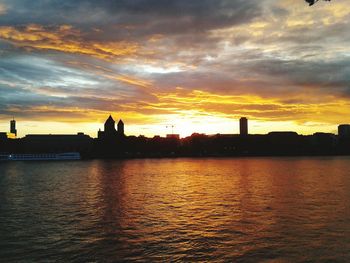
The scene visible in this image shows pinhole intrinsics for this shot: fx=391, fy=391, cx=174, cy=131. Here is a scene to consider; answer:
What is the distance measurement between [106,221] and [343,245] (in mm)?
25315

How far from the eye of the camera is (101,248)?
33.0m

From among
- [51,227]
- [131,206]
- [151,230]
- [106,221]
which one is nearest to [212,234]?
[151,230]

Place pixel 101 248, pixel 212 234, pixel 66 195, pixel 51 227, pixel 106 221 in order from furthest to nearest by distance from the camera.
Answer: pixel 66 195 < pixel 106 221 < pixel 51 227 < pixel 212 234 < pixel 101 248

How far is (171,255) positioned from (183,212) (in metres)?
20.7

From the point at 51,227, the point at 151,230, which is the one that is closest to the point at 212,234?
the point at 151,230

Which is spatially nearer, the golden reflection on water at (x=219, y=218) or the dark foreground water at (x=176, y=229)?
the dark foreground water at (x=176, y=229)

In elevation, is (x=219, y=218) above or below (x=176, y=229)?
below

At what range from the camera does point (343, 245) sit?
33.4m

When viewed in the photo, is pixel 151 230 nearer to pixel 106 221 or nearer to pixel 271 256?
pixel 106 221

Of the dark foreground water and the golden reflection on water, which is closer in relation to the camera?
the dark foreground water

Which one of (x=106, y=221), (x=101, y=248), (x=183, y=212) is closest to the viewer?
(x=101, y=248)

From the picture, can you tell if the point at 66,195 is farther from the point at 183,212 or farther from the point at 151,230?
the point at 151,230

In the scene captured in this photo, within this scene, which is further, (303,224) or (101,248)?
(303,224)

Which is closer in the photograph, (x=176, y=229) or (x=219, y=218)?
(x=176, y=229)
